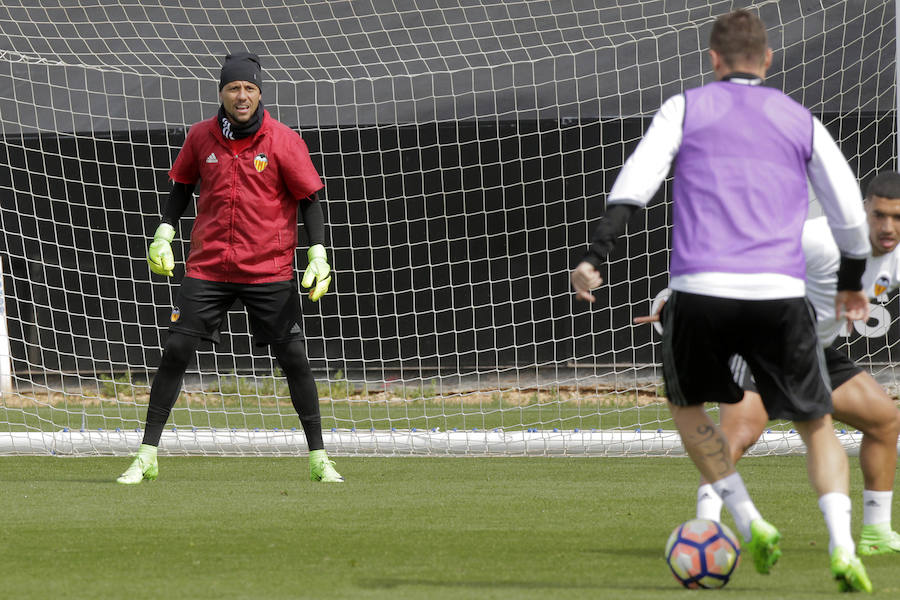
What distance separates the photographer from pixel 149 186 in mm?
12312

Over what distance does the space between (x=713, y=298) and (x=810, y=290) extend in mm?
1114

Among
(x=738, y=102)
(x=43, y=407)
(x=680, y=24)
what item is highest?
(x=680, y=24)

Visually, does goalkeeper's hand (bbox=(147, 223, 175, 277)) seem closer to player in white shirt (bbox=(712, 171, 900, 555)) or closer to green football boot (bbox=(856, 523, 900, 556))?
player in white shirt (bbox=(712, 171, 900, 555))

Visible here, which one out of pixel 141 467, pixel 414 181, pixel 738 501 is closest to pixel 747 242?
pixel 738 501

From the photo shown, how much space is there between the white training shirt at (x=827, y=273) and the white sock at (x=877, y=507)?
52cm

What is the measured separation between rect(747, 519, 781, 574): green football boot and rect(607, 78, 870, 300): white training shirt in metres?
0.60

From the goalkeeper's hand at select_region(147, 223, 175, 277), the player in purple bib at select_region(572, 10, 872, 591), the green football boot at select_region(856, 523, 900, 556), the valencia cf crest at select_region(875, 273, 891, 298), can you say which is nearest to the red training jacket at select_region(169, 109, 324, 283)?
the goalkeeper's hand at select_region(147, 223, 175, 277)

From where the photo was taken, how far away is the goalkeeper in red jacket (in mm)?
6051

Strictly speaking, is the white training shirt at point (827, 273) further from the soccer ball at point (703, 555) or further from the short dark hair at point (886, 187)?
the soccer ball at point (703, 555)

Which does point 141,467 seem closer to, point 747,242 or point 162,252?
point 162,252

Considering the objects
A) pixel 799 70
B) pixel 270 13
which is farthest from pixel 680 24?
pixel 270 13

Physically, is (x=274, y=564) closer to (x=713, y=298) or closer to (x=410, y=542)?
(x=410, y=542)

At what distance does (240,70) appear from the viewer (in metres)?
5.98

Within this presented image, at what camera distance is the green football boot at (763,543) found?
3.28 meters
